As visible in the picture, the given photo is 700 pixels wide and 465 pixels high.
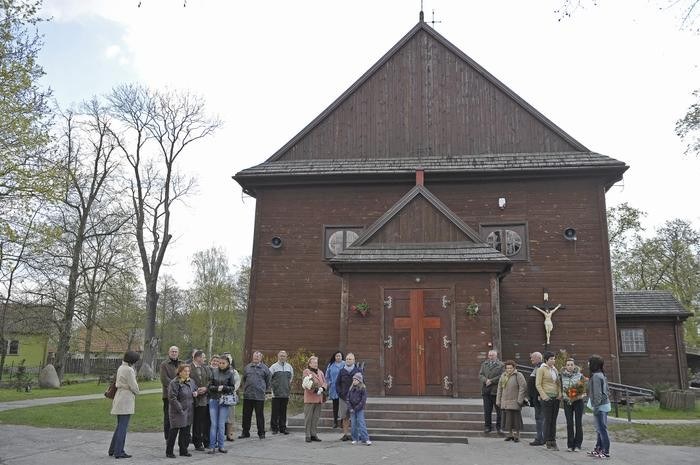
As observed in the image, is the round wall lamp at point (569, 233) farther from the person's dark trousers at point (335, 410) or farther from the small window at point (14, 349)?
the small window at point (14, 349)

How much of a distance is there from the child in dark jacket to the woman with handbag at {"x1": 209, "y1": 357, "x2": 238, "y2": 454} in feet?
7.04

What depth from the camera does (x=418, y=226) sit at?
14.8 metres

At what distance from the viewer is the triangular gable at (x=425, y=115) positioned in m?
18.1

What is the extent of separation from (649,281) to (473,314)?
34020 millimetres

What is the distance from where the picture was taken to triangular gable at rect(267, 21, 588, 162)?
18.1 m

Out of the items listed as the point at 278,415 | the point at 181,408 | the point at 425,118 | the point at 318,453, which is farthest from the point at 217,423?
the point at 425,118

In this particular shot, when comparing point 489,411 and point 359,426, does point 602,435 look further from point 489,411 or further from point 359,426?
point 359,426

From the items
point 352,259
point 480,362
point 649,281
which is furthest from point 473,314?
point 649,281

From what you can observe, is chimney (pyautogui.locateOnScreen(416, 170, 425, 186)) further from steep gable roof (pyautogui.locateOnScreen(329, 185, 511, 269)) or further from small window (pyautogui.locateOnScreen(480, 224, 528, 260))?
small window (pyautogui.locateOnScreen(480, 224, 528, 260))

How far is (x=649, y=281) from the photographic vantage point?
41.8m

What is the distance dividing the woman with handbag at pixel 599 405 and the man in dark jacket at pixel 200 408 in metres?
6.50

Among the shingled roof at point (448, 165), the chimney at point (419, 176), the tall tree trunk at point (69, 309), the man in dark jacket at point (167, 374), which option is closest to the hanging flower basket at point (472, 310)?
the chimney at point (419, 176)

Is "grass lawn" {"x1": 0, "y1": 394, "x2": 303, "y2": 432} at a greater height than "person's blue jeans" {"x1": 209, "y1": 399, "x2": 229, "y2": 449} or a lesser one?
lesser

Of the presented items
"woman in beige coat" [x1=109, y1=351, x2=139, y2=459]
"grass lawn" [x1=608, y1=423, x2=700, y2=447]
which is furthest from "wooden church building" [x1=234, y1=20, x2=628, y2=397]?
"woman in beige coat" [x1=109, y1=351, x2=139, y2=459]
